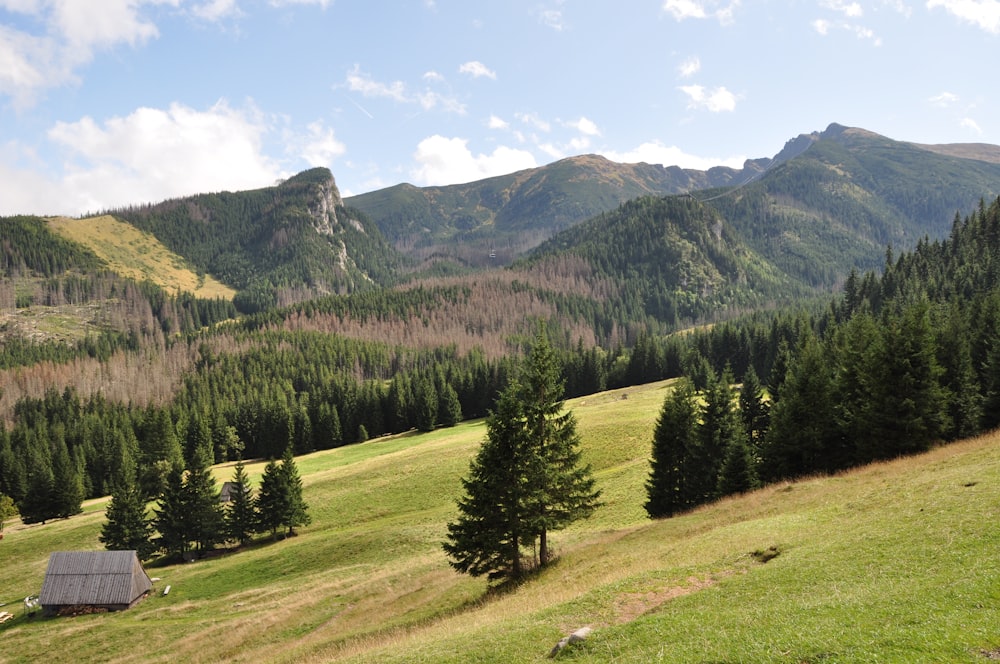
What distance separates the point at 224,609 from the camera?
45625mm

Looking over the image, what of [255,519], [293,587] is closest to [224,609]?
[293,587]

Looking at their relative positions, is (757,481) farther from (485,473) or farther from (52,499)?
(52,499)

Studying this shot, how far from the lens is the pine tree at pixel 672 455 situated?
150 ft

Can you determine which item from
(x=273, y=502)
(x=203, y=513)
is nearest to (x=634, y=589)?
(x=273, y=502)

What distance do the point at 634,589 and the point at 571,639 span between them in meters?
6.03

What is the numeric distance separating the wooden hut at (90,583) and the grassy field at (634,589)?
1.62 m

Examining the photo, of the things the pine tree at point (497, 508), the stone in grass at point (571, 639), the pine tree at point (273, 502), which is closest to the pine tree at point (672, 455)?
the pine tree at point (497, 508)

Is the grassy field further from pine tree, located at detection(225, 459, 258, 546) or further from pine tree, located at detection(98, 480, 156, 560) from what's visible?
pine tree, located at detection(98, 480, 156, 560)

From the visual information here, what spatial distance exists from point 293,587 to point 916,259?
159997 mm

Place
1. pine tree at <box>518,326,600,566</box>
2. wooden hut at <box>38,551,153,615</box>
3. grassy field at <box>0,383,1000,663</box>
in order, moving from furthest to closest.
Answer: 1. wooden hut at <box>38,551,153,615</box>
2. pine tree at <box>518,326,600,566</box>
3. grassy field at <box>0,383,1000,663</box>

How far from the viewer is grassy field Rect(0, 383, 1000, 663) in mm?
14391

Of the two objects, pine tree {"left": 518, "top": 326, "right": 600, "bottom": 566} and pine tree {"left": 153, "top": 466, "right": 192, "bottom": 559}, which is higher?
pine tree {"left": 518, "top": 326, "right": 600, "bottom": 566}

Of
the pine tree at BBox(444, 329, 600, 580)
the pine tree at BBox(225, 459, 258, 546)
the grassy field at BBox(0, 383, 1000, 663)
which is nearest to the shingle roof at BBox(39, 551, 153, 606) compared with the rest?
the grassy field at BBox(0, 383, 1000, 663)

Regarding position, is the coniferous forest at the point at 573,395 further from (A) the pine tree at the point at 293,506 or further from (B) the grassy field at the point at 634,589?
(B) the grassy field at the point at 634,589
